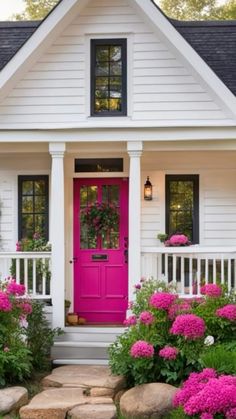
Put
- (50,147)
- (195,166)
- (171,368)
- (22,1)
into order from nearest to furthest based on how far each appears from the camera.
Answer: (171,368) → (50,147) → (195,166) → (22,1)

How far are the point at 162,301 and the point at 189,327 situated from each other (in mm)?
540

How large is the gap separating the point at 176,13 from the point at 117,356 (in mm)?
26082

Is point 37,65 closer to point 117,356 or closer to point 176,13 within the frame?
point 117,356

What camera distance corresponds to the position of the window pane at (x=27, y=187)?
11.7 metres

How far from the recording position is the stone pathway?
746 cm

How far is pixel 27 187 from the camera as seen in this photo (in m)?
11.7

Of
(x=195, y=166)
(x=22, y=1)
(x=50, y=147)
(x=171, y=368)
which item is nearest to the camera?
(x=171, y=368)

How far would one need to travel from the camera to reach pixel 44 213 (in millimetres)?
11695

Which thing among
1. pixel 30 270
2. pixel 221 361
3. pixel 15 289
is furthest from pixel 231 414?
pixel 30 270

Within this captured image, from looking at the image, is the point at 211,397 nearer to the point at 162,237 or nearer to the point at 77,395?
the point at 77,395

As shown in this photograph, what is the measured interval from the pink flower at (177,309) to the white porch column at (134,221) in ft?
6.24

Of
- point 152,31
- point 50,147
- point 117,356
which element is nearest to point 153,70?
point 152,31

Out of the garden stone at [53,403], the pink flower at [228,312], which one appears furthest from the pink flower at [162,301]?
the garden stone at [53,403]

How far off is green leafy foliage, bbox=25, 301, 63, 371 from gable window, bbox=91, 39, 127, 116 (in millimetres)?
3367
